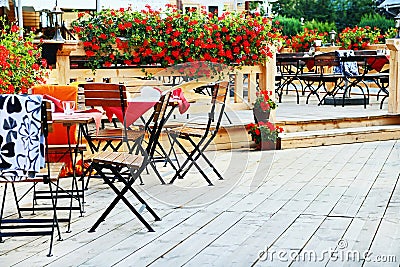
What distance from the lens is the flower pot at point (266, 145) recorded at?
820 cm

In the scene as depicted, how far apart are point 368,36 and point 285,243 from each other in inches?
→ 413

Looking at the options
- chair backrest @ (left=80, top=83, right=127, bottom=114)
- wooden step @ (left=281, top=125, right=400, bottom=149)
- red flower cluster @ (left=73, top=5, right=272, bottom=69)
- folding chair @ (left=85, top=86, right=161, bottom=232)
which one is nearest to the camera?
folding chair @ (left=85, top=86, right=161, bottom=232)

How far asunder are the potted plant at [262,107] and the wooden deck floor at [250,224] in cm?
114

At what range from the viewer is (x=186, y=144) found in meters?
8.10

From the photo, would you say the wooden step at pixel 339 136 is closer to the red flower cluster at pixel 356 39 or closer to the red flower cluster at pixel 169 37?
the red flower cluster at pixel 169 37

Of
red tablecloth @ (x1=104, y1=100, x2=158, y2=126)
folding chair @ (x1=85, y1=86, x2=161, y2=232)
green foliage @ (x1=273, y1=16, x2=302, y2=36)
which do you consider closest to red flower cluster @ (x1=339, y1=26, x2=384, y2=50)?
green foliage @ (x1=273, y1=16, x2=302, y2=36)

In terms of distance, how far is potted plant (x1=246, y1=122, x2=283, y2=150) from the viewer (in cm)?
819

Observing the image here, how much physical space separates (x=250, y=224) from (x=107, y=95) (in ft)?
5.45

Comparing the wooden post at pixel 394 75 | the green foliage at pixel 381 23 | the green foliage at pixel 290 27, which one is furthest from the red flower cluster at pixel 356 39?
the green foliage at pixel 381 23

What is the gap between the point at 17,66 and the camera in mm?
6477

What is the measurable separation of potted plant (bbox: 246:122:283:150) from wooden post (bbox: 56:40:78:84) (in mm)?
2088

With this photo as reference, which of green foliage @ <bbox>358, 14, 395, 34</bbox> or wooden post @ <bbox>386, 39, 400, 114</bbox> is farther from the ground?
Answer: green foliage @ <bbox>358, 14, 395, 34</bbox>

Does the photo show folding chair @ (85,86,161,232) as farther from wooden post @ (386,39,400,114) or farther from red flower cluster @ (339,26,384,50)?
red flower cluster @ (339,26,384,50)

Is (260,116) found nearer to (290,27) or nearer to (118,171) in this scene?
(118,171)
